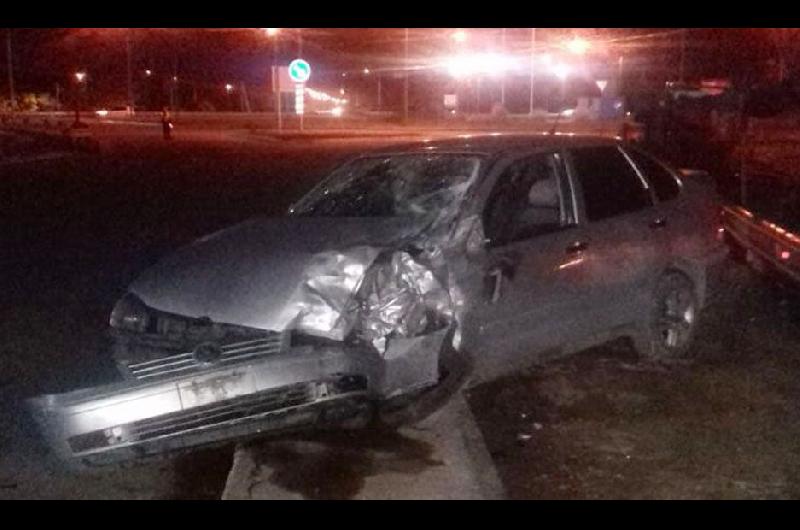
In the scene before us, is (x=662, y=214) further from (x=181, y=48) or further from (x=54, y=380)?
(x=181, y=48)

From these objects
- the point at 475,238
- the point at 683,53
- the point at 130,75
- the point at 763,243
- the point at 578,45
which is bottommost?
the point at 763,243

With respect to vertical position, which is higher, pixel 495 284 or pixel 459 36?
pixel 459 36

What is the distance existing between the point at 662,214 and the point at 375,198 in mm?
2005

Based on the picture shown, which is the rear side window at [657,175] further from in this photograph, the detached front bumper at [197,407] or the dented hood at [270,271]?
the detached front bumper at [197,407]

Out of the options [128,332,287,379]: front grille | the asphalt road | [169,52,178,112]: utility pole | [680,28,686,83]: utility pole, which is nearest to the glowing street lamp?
[680,28,686,83]: utility pole

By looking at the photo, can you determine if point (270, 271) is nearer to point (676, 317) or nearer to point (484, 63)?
point (676, 317)

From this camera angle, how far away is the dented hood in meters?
5.60

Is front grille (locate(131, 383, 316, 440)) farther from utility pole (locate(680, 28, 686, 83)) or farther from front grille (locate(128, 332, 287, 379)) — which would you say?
utility pole (locate(680, 28, 686, 83))

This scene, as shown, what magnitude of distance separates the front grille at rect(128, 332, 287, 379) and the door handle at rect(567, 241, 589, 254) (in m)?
2.00

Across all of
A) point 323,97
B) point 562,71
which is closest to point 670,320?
point 562,71

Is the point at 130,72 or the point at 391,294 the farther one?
the point at 130,72

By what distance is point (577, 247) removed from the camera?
670 centimetres

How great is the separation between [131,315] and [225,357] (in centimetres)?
85
